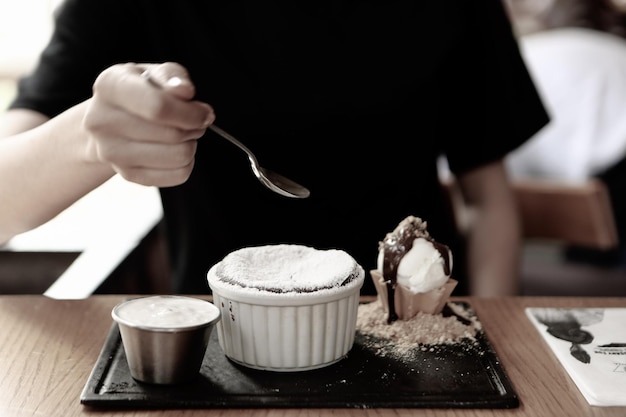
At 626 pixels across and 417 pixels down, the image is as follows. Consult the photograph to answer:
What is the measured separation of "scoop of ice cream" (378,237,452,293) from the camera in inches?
41.1

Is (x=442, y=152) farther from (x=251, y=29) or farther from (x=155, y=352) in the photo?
(x=155, y=352)

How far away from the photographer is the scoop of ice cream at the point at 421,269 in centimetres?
104

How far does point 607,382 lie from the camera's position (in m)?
0.88

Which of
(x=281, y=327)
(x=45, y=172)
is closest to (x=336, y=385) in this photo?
(x=281, y=327)

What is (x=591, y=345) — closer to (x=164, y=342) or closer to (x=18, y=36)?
(x=164, y=342)

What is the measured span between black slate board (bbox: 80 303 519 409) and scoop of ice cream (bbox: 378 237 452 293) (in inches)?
4.1

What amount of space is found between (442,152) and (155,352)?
42.3 inches

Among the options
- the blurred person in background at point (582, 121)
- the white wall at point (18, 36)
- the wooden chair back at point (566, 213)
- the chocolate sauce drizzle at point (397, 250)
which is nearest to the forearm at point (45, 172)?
the chocolate sauce drizzle at point (397, 250)

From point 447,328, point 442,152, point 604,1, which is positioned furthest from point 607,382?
point 604,1

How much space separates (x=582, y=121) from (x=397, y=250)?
2151mm

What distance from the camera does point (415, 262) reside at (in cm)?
105

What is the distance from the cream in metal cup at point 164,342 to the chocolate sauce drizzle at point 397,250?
274 millimetres

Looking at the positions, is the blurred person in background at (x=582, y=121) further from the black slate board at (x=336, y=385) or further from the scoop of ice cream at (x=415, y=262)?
the black slate board at (x=336, y=385)

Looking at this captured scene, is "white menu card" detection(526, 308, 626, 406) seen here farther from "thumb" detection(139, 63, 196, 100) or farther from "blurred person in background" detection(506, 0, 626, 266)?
"blurred person in background" detection(506, 0, 626, 266)
